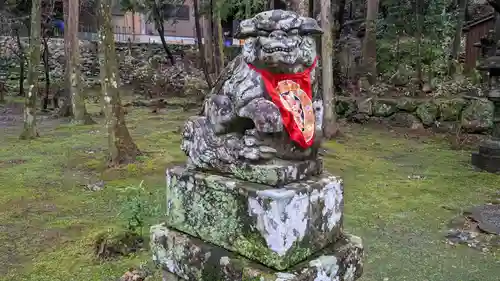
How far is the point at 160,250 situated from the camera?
7.80 feet

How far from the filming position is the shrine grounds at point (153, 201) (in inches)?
169

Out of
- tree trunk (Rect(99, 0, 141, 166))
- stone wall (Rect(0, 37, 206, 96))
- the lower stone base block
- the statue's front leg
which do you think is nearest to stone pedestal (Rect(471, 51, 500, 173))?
tree trunk (Rect(99, 0, 141, 166))

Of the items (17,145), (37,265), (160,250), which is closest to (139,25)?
(17,145)

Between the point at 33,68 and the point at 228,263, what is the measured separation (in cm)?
913

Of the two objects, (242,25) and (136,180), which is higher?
(242,25)

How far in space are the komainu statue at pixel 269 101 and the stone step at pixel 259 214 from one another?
0.12m

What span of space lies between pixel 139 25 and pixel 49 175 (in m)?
22.4

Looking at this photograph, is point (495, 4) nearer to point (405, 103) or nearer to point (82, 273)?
point (405, 103)

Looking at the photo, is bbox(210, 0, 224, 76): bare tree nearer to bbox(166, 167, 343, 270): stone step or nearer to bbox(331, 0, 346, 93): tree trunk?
bbox(331, 0, 346, 93): tree trunk

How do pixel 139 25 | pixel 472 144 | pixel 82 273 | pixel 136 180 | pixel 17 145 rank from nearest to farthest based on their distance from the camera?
pixel 82 273
pixel 136 180
pixel 17 145
pixel 472 144
pixel 139 25

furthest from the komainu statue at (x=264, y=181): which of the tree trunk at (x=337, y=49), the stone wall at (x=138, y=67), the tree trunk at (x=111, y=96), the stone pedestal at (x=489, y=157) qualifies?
the stone wall at (x=138, y=67)

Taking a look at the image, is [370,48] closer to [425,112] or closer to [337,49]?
[337,49]

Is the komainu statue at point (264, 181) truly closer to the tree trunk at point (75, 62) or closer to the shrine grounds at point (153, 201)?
the shrine grounds at point (153, 201)

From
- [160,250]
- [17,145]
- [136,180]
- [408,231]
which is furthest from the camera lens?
[17,145]
